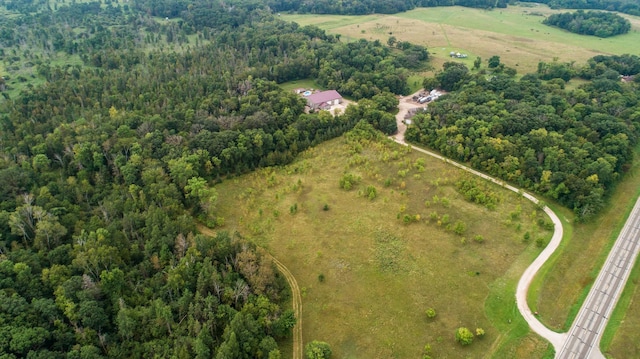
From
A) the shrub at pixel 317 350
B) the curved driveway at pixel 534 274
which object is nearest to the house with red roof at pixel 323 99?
the curved driveway at pixel 534 274

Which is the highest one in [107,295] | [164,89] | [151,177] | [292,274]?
[164,89]

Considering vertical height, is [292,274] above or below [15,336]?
below

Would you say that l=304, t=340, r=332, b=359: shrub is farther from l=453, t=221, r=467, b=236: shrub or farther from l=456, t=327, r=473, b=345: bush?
l=453, t=221, r=467, b=236: shrub

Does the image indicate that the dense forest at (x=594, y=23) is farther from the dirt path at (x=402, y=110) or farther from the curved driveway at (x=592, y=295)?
the curved driveway at (x=592, y=295)

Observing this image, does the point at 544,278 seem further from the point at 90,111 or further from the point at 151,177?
the point at 90,111

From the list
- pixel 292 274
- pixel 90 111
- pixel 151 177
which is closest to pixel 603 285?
A: pixel 292 274

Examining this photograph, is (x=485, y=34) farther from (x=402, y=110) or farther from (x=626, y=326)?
(x=626, y=326)

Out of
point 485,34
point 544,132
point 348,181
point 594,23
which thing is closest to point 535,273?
point 348,181
